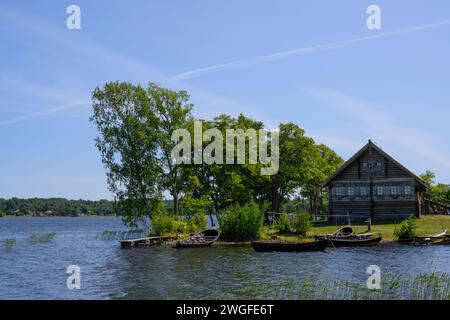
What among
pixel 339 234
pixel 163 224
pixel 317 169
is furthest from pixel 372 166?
pixel 163 224

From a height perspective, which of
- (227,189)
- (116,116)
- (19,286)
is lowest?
(19,286)

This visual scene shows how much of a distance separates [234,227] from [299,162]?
21399mm

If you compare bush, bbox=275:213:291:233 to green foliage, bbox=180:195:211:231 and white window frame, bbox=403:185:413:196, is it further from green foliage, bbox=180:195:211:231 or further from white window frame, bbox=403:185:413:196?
white window frame, bbox=403:185:413:196

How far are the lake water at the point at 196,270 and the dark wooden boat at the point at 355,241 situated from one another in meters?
1.48

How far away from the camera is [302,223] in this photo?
2073 inches

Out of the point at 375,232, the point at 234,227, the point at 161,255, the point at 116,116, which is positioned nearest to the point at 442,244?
the point at 375,232

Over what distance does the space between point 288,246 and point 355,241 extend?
6.56 m

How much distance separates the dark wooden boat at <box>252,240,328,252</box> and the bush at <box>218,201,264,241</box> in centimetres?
753

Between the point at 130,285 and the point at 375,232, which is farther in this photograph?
the point at 375,232

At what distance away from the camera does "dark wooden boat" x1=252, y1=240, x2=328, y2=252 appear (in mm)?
44125

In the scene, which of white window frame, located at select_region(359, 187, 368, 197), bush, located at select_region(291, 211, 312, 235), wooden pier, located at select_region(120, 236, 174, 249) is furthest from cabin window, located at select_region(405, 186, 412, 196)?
wooden pier, located at select_region(120, 236, 174, 249)

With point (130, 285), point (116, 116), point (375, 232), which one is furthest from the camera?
point (116, 116)

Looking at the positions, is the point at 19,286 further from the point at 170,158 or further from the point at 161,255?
the point at 170,158
